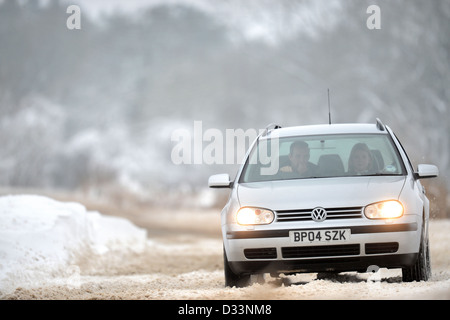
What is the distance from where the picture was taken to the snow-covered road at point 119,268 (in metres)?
7.05

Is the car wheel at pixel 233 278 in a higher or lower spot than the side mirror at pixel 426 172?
lower

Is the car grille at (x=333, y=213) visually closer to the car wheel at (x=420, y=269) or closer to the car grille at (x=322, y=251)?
the car grille at (x=322, y=251)

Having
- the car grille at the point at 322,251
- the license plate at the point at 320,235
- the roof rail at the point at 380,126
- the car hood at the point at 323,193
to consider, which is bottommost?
the car grille at the point at 322,251

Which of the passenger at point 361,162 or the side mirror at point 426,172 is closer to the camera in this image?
the side mirror at point 426,172

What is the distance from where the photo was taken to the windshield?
8.02m

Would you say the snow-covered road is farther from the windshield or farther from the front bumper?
the windshield

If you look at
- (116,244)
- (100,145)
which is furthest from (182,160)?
(116,244)

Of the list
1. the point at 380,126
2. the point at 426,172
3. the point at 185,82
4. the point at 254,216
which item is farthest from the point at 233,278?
the point at 185,82

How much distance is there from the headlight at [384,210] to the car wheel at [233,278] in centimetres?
126

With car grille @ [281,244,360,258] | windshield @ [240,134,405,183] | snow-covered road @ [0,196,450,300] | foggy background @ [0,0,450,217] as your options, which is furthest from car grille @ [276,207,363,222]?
foggy background @ [0,0,450,217]

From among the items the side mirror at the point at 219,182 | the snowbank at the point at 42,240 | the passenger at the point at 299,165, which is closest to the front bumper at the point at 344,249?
the side mirror at the point at 219,182

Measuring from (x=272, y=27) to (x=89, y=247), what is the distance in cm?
3109
